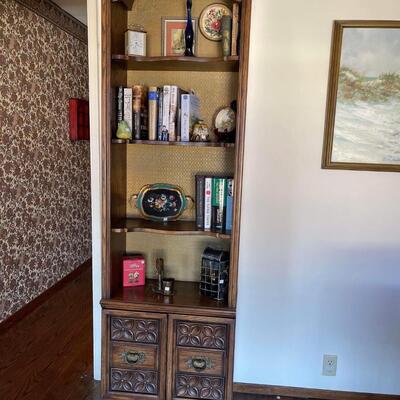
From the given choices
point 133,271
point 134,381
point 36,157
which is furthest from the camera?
point 36,157

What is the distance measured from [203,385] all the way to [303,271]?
0.75 meters

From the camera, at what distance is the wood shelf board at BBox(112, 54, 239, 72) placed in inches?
65.9

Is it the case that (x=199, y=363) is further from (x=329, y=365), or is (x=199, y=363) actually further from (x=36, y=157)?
(x=36, y=157)

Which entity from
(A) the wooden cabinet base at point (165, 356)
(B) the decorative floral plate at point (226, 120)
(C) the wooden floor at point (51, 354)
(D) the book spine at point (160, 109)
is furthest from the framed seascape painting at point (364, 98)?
Answer: (C) the wooden floor at point (51, 354)

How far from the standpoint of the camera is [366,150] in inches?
71.8

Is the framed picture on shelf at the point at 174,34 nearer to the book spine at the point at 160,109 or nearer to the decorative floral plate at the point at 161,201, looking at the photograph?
the book spine at the point at 160,109

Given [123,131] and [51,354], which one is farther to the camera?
[51,354]

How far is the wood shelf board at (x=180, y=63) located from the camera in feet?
5.49

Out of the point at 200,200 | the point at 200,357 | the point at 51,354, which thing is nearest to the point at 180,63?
the point at 200,200

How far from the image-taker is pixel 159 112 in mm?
1778

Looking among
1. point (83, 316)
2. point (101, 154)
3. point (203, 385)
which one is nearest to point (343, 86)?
point (101, 154)

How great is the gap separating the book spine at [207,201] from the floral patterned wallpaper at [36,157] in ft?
5.10

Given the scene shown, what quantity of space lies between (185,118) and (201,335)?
40.5 inches

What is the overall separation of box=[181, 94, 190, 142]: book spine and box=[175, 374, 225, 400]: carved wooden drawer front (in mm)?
1156
